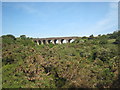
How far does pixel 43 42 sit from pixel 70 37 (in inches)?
587

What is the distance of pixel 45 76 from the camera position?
20844mm

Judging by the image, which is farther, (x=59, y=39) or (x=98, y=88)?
(x=59, y=39)

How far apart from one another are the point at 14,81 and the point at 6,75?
3.28 m

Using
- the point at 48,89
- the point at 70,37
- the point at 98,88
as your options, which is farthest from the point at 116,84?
the point at 70,37

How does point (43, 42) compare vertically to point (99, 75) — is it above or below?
above

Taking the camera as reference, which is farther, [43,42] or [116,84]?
[43,42]

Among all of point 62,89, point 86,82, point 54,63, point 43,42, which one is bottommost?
point 62,89

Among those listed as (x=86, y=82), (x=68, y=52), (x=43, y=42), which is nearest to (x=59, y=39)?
(x=43, y=42)

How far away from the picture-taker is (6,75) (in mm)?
20500

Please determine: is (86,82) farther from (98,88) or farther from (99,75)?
(99,75)

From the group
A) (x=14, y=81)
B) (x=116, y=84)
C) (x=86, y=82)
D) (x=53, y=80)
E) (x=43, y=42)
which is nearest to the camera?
(x=116, y=84)

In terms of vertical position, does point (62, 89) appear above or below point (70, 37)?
below

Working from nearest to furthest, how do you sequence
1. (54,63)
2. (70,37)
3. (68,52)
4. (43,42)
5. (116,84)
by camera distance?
(116,84)
(54,63)
(68,52)
(70,37)
(43,42)

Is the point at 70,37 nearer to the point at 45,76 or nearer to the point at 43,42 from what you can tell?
the point at 43,42
